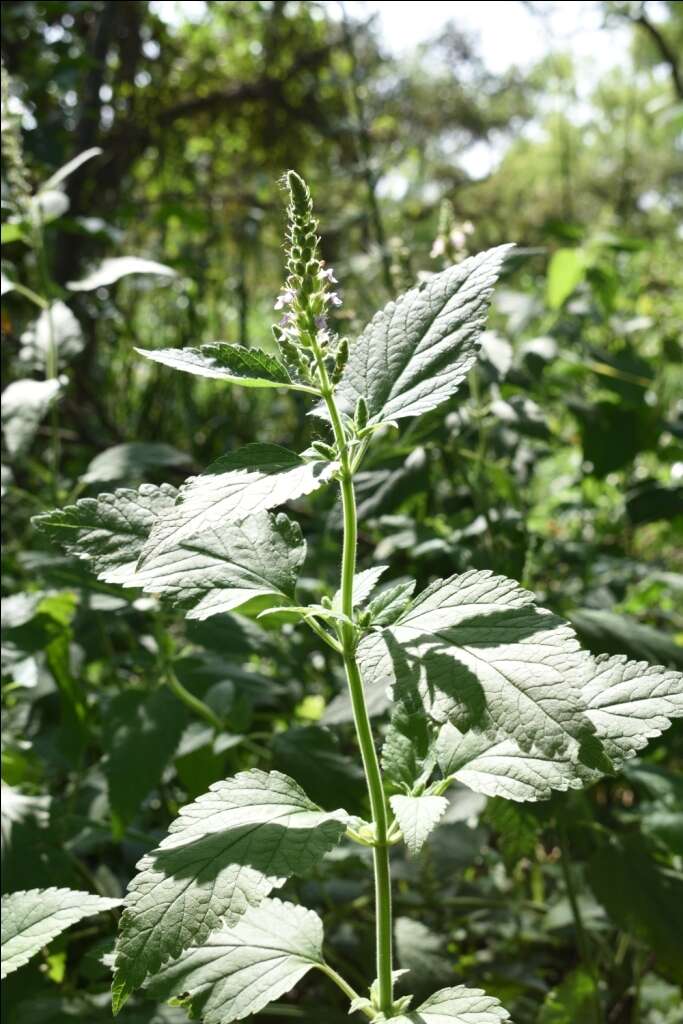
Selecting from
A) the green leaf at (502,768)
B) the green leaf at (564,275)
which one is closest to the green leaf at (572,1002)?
the green leaf at (502,768)

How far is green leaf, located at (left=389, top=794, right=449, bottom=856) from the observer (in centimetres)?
80

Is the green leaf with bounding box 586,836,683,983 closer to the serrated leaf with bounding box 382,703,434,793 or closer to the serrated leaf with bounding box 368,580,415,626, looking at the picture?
the serrated leaf with bounding box 382,703,434,793

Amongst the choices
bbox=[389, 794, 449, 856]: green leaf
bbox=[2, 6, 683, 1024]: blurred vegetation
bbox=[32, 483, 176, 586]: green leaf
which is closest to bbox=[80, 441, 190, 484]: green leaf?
bbox=[2, 6, 683, 1024]: blurred vegetation

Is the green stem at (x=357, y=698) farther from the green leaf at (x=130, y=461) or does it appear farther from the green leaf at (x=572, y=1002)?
the green leaf at (x=130, y=461)

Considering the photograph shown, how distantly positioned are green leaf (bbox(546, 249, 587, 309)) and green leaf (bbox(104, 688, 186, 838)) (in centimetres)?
149

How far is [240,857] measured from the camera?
799mm

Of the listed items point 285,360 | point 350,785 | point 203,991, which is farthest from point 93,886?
point 285,360

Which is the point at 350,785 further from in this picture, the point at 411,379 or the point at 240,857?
the point at 411,379

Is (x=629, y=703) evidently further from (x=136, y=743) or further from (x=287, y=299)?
(x=136, y=743)

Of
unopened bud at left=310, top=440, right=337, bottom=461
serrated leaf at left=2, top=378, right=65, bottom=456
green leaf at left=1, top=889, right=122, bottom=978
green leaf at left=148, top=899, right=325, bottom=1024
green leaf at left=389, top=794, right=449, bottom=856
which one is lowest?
green leaf at left=148, top=899, right=325, bottom=1024

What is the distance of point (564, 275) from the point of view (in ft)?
8.05

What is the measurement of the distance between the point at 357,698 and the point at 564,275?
184 cm

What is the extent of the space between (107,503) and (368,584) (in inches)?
9.7

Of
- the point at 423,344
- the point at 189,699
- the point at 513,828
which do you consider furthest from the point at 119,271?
the point at 513,828
